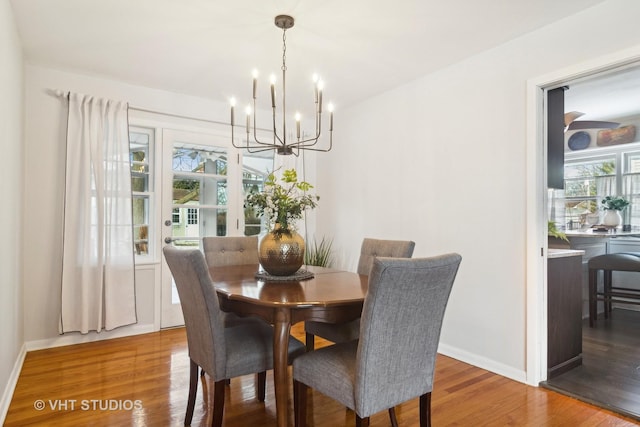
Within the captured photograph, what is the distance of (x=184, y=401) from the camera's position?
2295 millimetres

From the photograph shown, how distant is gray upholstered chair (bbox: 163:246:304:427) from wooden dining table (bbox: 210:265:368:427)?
14 cm

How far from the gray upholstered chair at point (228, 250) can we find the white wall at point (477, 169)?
140 cm

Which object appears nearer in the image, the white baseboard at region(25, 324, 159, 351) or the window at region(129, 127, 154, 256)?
the white baseboard at region(25, 324, 159, 351)

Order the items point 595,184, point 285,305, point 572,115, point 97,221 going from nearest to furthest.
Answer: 1. point 285,305
2. point 97,221
3. point 572,115
4. point 595,184

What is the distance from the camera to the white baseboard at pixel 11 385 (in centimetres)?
209

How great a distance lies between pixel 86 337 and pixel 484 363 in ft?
11.2

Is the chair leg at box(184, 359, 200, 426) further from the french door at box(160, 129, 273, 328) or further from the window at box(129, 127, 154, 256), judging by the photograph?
the window at box(129, 127, 154, 256)

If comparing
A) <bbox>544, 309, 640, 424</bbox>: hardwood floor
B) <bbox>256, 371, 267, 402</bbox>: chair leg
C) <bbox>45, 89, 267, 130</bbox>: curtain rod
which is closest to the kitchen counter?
<bbox>544, 309, 640, 424</bbox>: hardwood floor

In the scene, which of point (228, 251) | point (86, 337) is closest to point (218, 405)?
point (228, 251)

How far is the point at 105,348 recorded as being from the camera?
329 centimetres

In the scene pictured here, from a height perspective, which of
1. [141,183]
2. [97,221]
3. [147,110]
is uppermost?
[147,110]

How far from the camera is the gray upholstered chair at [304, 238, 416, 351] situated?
2.33 metres

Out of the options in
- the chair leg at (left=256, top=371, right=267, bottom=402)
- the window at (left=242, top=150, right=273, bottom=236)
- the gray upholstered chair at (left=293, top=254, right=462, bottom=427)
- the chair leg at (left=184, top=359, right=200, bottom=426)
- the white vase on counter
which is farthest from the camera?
the white vase on counter

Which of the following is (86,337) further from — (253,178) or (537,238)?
(537,238)
